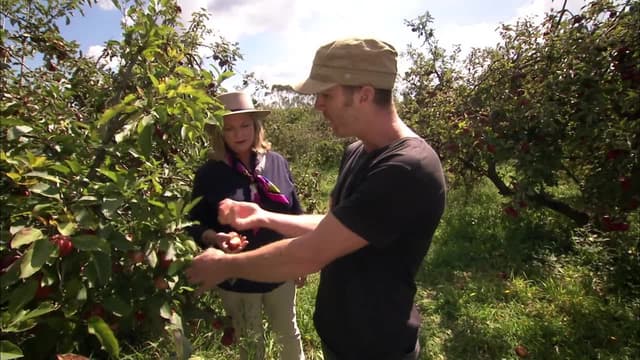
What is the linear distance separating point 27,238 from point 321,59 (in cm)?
92

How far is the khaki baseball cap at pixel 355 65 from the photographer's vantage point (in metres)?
1.27

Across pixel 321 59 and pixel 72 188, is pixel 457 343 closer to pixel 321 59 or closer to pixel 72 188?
pixel 321 59

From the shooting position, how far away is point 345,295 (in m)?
1.40

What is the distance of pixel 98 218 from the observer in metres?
0.99

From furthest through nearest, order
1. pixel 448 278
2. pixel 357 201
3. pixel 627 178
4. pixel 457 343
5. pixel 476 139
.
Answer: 1. pixel 448 278
2. pixel 476 139
3. pixel 457 343
4. pixel 627 178
5. pixel 357 201

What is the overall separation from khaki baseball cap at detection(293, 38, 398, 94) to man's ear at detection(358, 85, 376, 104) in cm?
2

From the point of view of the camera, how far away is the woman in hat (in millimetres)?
2016

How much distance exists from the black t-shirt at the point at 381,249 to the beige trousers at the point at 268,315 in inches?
24.1

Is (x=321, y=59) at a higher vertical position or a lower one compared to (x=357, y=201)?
higher

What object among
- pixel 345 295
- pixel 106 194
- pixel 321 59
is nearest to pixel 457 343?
pixel 345 295

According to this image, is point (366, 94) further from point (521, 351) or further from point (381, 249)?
point (521, 351)

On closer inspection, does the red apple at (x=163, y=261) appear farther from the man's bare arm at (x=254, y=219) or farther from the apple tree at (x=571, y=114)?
the apple tree at (x=571, y=114)

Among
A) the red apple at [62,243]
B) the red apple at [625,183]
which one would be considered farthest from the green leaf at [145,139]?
the red apple at [625,183]

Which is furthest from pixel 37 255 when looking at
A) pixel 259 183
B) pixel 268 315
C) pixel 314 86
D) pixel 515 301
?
pixel 515 301
